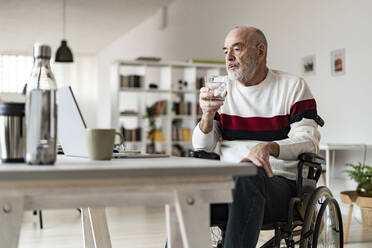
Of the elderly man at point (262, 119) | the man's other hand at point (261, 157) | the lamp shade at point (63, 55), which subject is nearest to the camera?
the man's other hand at point (261, 157)

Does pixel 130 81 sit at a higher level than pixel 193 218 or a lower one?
higher

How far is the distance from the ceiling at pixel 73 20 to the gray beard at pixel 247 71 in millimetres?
7355

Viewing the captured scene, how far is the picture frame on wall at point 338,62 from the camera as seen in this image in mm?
5149

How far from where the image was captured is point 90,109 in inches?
614

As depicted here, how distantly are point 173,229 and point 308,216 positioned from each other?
61cm

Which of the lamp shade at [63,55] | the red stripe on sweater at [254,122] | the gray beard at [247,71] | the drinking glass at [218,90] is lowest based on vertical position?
the red stripe on sweater at [254,122]

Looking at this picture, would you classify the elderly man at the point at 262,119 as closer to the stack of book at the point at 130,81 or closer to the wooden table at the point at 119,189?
the wooden table at the point at 119,189

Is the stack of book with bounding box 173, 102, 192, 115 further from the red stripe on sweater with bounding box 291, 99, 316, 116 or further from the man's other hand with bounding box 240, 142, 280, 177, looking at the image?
the man's other hand with bounding box 240, 142, 280, 177

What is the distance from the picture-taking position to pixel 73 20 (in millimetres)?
10719

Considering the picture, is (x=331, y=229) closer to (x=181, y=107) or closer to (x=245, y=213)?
(x=245, y=213)

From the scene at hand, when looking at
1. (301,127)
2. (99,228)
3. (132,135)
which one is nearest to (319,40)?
(132,135)

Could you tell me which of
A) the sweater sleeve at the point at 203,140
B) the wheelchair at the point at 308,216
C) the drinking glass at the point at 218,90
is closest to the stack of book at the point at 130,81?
the sweater sleeve at the point at 203,140

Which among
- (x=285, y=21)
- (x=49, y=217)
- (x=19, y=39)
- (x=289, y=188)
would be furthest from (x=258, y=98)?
(x=19, y=39)

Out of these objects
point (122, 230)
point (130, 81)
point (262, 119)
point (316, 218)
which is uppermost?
point (130, 81)
